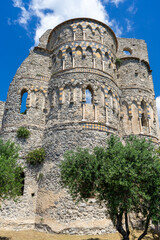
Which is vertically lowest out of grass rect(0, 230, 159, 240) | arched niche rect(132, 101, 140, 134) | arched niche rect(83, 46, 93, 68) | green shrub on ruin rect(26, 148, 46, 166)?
grass rect(0, 230, 159, 240)

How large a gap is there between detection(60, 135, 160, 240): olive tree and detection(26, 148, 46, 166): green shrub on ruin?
5.45m

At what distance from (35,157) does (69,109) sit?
4918 mm

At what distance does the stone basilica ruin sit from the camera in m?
14.8

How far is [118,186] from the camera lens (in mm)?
9883

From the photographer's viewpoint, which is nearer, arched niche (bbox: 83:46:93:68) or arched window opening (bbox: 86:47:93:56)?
arched niche (bbox: 83:46:93:68)

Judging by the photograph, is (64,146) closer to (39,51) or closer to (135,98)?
(135,98)

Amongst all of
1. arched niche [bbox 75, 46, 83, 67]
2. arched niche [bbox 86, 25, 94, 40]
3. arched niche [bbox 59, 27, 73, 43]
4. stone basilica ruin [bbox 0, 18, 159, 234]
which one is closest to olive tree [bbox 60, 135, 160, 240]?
stone basilica ruin [bbox 0, 18, 159, 234]

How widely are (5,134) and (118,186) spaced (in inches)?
457

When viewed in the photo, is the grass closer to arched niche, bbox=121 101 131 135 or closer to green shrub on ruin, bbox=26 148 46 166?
green shrub on ruin, bbox=26 148 46 166

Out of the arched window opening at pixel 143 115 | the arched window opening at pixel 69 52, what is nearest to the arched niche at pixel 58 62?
the arched window opening at pixel 69 52

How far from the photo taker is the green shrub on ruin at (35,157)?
16562 millimetres

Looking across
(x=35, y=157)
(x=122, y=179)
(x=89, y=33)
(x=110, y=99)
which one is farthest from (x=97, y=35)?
(x=122, y=179)

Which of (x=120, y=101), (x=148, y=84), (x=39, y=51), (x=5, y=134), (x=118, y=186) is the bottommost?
(x=118, y=186)

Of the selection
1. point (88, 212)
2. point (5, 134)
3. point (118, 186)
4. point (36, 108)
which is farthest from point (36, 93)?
point (118, 186)
